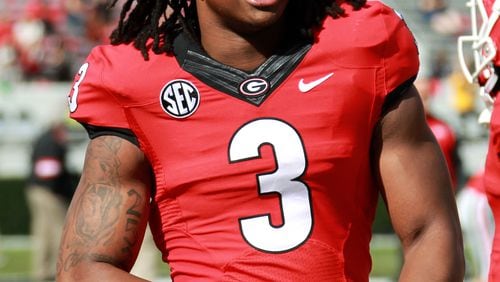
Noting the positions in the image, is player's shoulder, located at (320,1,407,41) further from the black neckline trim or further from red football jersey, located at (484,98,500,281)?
red football jersey, located at (484,98,500,281)

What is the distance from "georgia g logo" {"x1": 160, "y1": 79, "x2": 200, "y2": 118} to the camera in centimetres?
329

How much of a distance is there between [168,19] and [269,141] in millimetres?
546

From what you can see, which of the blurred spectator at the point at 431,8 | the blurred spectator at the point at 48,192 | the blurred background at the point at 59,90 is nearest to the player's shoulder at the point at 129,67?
the blurred background at the point at 59,90

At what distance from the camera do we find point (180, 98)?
3297 millimetres

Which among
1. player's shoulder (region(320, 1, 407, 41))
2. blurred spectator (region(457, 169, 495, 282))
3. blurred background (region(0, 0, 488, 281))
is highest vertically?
player's shoulder (region(320, 1, 407, 41))

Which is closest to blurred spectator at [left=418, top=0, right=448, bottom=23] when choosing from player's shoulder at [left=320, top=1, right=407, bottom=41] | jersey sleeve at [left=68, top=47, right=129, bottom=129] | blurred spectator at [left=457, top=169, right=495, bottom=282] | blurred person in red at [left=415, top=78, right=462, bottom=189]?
blurred spectator at [left=457, top=169, right=495, bottom=282]

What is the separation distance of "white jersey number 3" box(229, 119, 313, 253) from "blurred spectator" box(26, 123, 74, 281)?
9.70 m

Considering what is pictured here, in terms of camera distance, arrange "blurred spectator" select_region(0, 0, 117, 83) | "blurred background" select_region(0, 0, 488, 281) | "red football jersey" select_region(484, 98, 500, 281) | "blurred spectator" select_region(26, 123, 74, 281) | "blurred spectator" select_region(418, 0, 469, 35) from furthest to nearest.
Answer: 1. "blurred spectator" select_region(418, 0, 469, 35)
2. "blurred spectator" select_region(0, 0, 117, 83)
3. "blurred background" select_region(0, 0, 488, 281)
4. "blurred spectator" select_region(26, 123, 74, 281)
5. "red football jersey" select_region(484, 98, 500, 281)

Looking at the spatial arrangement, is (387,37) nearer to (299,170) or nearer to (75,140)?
(299,170)

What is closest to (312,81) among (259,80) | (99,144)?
(259,80)

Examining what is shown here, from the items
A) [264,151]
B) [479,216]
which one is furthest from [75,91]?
[479,216]

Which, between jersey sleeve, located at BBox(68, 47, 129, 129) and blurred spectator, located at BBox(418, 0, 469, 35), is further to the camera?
blurred spectator, located at BBox(418, 0, 469, 35)

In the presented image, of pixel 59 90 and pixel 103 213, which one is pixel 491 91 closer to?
pixel 103 213

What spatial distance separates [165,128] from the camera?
3322 millimetres
